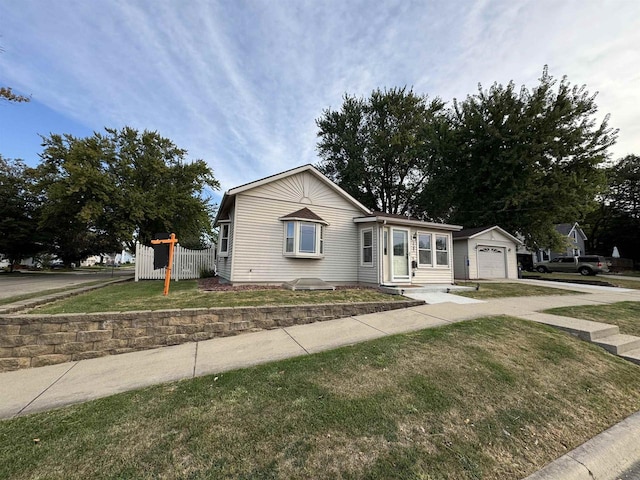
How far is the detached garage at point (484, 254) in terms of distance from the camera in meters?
18.3

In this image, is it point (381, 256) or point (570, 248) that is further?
point (570, 248)

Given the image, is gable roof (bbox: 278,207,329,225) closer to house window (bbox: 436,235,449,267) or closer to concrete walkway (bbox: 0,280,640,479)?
house window (bbox: 436,235,449,267)

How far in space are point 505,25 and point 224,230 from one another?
501 inches

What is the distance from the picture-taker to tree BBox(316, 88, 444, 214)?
2542cm

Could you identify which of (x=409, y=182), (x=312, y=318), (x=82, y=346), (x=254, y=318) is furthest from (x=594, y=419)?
(x=409, y=182)

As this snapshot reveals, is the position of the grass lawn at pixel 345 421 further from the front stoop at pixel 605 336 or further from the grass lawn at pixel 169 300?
the grass lawn at pixel 169 300

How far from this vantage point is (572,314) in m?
7.17

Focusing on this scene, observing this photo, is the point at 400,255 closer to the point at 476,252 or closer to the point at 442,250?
the point at 442,250

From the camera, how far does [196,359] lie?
430cm

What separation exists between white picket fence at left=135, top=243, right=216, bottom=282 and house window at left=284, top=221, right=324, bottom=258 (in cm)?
631

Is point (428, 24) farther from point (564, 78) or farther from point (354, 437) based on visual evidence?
point (564, 78)

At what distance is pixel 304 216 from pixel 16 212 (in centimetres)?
2402

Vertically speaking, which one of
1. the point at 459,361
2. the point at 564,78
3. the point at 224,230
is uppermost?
the point at 564,78

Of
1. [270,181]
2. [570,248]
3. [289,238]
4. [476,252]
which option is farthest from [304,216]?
[570,248]
